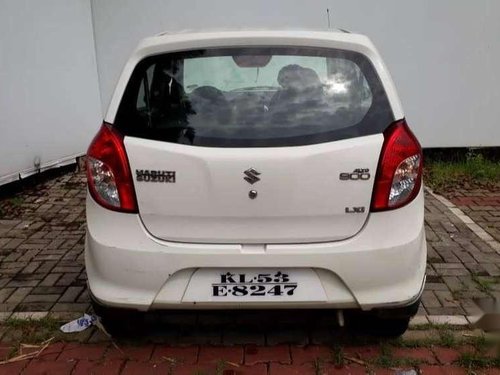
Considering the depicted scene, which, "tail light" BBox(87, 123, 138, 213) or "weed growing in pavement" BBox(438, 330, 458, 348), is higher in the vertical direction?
"tail light" BBox(87, 123, 138, 213)

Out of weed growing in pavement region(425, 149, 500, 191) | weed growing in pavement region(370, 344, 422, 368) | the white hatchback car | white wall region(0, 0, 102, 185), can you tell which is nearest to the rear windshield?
the white hatchback car

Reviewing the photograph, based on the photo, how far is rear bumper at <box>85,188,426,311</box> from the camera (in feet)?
8.16

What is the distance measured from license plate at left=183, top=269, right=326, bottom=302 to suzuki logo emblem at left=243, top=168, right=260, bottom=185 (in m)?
0.44

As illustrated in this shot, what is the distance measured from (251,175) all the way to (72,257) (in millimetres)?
2445

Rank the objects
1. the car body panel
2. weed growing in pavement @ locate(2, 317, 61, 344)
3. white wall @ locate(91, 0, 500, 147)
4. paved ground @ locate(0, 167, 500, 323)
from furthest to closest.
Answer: white wall @ locate(91, 0, 500, 147) → paved ground @ locate(0, 167, 500, 323) → weed growing in pavement @ locate(2, 317, 61, 344) → the car body panel

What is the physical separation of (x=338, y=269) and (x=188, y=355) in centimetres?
104

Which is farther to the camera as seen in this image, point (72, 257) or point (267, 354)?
point (72, 257)

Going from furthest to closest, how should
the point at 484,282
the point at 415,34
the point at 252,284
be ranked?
the point at 415,34 → the point at 484,282 → the point at 252,284

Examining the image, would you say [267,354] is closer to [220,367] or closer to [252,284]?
[220,367]

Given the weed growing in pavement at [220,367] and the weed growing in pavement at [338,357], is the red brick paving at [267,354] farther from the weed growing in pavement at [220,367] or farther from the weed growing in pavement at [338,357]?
the weed growing in pavement at [338,357]

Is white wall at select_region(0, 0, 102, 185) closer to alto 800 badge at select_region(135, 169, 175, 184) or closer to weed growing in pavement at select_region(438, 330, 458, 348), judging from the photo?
alto 800 badge at select_region(135, 169, 175, 184)

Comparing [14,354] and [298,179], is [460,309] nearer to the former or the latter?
[298,179]

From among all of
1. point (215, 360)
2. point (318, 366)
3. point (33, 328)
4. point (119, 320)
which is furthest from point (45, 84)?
point (318, 366)

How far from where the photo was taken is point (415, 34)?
690 centimetres
